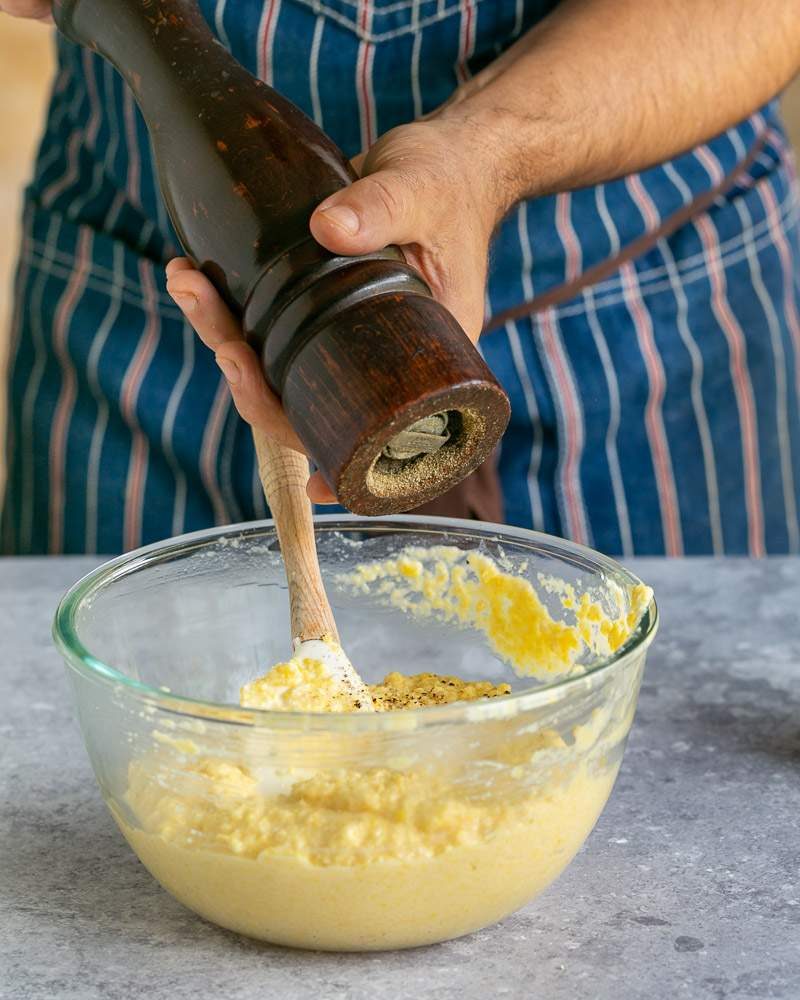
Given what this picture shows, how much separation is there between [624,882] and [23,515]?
922mm

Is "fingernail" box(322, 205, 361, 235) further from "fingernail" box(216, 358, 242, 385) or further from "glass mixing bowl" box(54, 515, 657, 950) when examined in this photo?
"glass mixing bowl" box(54, 515, 657, 950)

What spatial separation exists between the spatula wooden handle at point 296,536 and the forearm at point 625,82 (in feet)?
0.84

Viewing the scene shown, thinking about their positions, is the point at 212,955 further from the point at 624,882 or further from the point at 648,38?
the point at 648,38

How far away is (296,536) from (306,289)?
23 cm

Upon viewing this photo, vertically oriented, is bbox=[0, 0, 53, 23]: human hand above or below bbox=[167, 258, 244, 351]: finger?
above

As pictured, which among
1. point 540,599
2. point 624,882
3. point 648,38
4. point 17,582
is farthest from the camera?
point 17,582

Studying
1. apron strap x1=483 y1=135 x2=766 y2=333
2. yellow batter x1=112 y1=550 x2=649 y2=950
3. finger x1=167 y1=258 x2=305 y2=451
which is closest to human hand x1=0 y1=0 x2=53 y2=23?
finger x1=167 y1=258 x2=305 y2=451

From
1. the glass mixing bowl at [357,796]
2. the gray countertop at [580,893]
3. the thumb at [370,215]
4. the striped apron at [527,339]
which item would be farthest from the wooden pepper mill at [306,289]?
the striped apron at [527,339]

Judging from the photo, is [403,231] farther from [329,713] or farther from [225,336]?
[329,713]

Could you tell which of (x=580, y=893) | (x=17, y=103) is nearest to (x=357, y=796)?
(x=580, y=893)

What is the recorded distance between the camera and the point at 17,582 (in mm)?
1244

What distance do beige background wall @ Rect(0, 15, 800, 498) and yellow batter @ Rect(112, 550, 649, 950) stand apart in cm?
351

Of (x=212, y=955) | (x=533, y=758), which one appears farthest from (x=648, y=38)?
(x=212, y=955)

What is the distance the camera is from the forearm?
1.01 m
